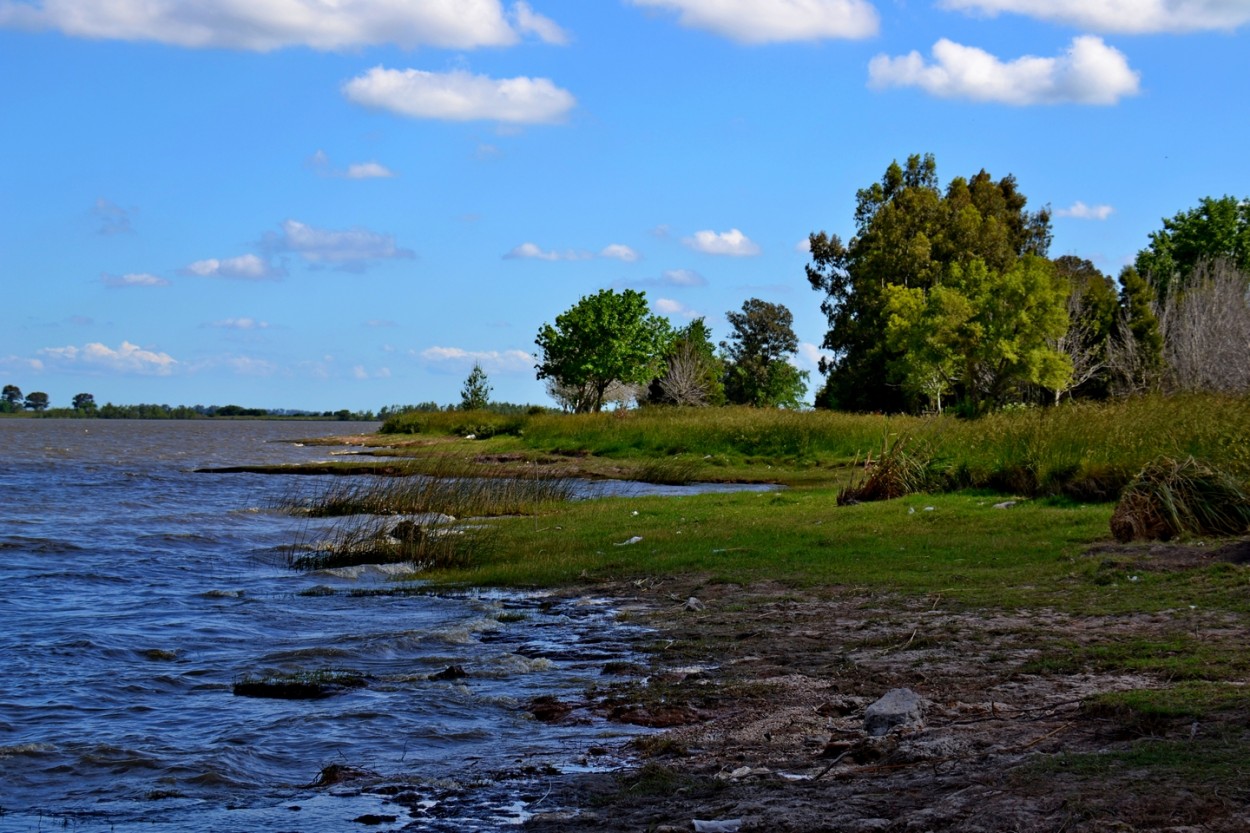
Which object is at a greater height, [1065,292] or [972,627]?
[1065,292]

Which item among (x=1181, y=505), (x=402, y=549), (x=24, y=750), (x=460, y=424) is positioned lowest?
(x=24, y=750)

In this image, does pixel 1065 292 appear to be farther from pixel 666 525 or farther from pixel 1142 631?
pixel 1142 631

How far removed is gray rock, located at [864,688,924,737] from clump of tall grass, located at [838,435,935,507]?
1185 centimetres

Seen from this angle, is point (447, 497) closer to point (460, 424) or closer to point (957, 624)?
point (957, 624)

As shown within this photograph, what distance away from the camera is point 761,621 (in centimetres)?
1018

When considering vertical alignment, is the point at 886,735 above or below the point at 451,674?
above

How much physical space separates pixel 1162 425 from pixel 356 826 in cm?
1422

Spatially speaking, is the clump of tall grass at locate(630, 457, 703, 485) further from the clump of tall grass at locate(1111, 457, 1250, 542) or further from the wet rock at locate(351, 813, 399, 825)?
the wet rock at locate(351, 813, 399, 825)

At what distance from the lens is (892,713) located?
20.5 feet

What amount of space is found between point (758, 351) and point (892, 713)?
80505 mm

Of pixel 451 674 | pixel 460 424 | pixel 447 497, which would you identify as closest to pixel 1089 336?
pixel 460 424

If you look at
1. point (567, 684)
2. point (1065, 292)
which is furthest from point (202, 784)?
point (1065, 292)

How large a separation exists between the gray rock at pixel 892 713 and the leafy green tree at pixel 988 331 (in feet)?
132

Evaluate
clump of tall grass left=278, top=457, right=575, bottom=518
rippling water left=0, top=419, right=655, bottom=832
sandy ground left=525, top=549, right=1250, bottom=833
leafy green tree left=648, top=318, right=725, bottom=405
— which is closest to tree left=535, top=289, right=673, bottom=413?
leafy green tree left=648, top=318, right=725, bottom=405
